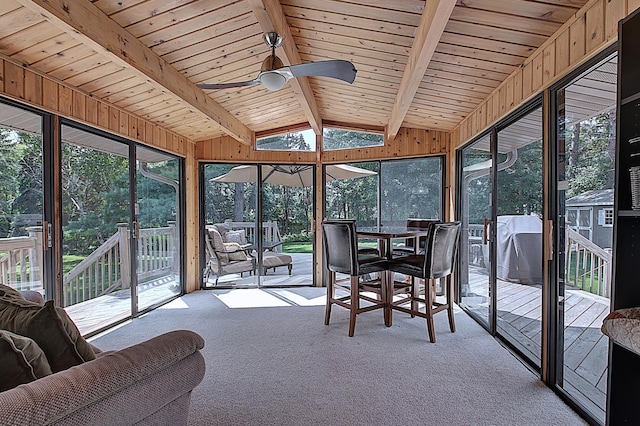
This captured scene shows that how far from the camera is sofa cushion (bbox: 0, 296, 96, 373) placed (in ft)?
3.54

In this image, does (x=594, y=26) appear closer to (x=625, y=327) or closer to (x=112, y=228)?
(x=625, y=327)

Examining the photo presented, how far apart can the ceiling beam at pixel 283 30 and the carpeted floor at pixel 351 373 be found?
2.44 meters

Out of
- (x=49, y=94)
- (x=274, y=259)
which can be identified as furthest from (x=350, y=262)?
(x=49, y=94)

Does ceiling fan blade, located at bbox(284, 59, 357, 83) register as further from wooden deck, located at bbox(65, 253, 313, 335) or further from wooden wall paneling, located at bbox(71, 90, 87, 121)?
wooden deck, located at bbox(65, 253, 313, 335)

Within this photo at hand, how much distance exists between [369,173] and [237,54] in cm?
280

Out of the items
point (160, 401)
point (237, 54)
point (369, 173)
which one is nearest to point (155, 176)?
point (237, 54)

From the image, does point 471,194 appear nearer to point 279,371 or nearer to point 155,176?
A: point 279,371

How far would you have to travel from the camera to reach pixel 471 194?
4059mm

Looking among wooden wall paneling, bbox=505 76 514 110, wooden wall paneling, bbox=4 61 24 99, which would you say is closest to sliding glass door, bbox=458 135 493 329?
wooden wall paneling, bbox=505 76 514 110

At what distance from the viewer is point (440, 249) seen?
127 inches

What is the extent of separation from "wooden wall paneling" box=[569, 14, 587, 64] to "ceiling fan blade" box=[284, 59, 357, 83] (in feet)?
4.30

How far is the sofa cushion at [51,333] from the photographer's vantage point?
1.08 meters

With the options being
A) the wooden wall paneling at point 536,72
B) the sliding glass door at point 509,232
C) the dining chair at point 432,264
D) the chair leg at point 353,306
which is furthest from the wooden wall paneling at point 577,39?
the chair leg at point 353,306

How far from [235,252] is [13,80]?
3.42 m
